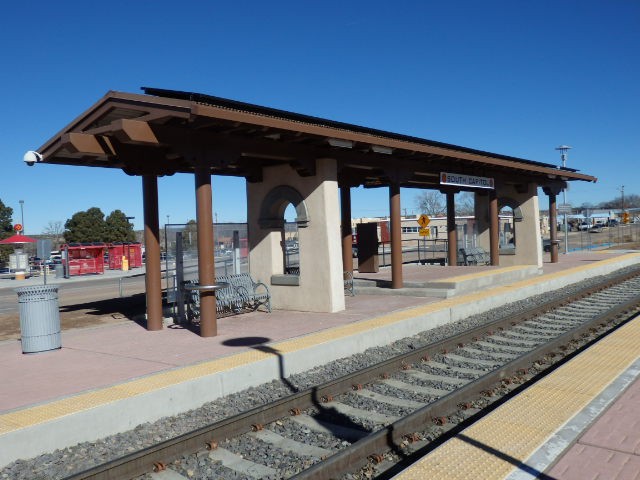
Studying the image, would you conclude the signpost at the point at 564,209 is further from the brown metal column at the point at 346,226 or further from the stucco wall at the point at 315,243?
the stucco wall at the point at 315,243

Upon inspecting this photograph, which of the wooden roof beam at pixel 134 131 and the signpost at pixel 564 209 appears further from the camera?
the signpost at pixel 564 209

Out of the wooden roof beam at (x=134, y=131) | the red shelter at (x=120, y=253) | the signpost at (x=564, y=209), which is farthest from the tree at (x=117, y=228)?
the wooden roof beam at (x=134, y=131)

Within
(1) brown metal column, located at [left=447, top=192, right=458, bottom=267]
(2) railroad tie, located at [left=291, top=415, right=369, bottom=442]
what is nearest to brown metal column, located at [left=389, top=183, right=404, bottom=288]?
(1) brown metal column, located at [left=447, top=192, right=458, bottom=267]

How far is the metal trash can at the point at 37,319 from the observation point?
27.4 ft

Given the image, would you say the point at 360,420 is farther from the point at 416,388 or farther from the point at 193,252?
the point at 193,252

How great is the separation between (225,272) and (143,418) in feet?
22.5

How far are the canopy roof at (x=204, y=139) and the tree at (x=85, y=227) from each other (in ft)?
138

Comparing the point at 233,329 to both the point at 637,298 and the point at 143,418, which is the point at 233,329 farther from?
the point at 637,298

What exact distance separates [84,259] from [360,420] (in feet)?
106

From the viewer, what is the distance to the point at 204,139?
362 inches

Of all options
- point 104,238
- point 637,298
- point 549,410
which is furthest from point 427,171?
point 104,238

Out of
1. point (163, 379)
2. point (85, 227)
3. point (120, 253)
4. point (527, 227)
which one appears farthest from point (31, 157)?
point (85, 227)

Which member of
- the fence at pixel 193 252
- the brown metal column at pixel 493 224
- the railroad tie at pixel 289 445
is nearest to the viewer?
the railroad tie at pixel 289 445

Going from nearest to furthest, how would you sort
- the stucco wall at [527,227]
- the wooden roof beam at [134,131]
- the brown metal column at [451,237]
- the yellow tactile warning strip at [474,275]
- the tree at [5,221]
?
the wooden roof beam at [134,131] < the yellow tactile warning strip at [474,275] < the stucco wall at [527,227] < the brown metal column at [451,237] < the tree at [5,221]
